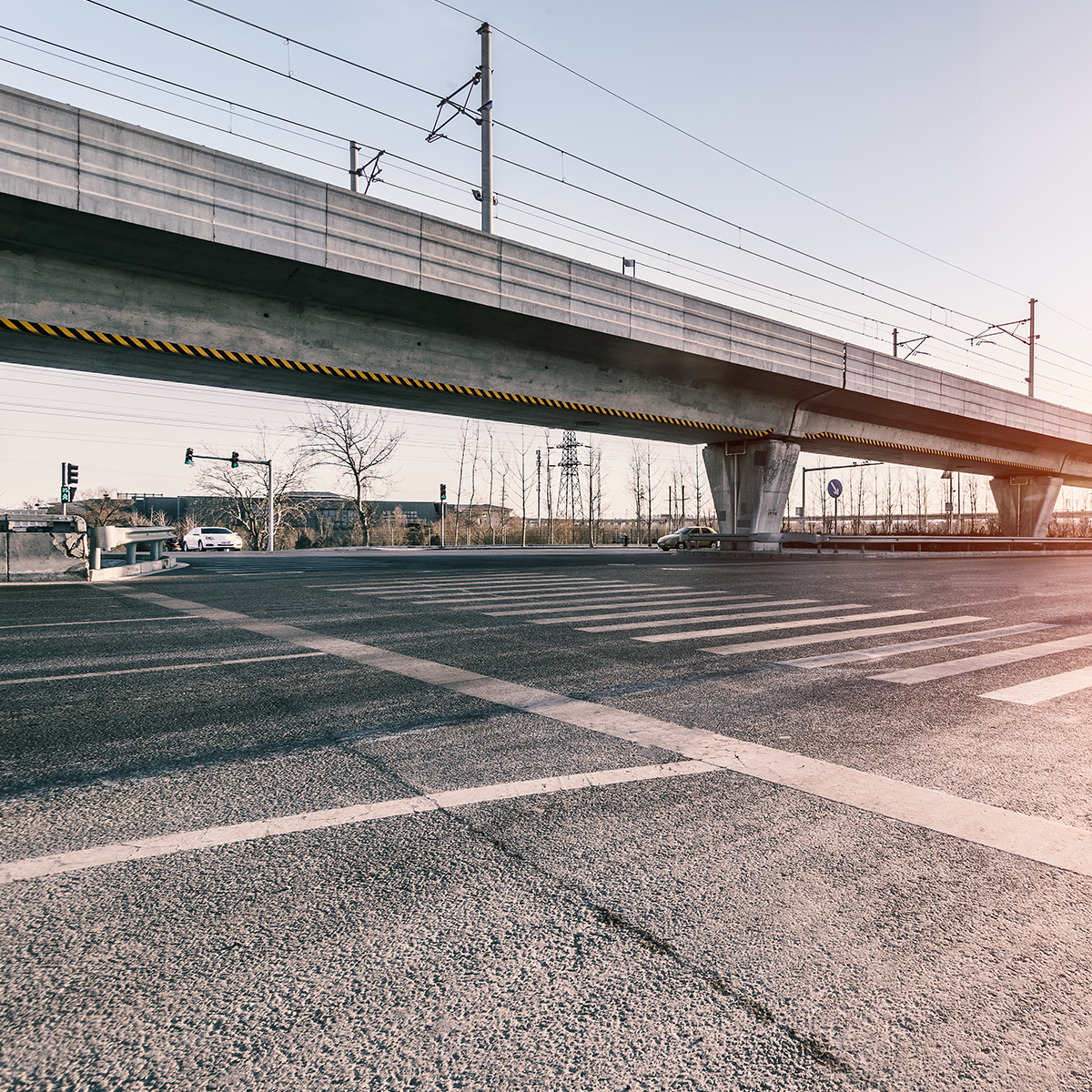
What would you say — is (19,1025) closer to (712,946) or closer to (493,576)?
(712,946)

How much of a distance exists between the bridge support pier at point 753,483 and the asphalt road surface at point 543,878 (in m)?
23.0

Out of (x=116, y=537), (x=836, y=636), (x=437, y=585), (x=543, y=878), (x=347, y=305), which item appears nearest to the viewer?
(x=543, y=878)

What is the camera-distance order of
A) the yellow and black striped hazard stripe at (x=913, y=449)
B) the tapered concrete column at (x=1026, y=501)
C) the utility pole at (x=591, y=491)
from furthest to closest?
Result: 1. the utility pole at (x=591, y=491)
2. the tapered concrete column at (x=1026, y=501)
3. the yellow and black striped hazard stripe at (x=913, y=449)

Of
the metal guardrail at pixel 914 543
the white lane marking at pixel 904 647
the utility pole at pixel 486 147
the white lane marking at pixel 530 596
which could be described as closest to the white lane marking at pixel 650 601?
the white lane marking at pixel 530 596

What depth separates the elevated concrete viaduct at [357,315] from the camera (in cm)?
1245

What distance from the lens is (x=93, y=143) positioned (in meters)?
12.0

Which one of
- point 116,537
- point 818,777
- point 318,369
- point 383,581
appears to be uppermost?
point 318,369

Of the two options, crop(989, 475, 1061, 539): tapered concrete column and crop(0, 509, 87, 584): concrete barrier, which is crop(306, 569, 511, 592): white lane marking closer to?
crop(0, 509, 87, 584): concrete barrier

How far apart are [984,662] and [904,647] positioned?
2.57ft

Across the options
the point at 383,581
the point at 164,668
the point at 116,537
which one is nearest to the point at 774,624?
the point at 164,668

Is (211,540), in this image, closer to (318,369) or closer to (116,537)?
(116,537)

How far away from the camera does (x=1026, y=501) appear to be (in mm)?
44688

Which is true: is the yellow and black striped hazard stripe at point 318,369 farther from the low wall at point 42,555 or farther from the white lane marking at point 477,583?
the white lane marking at point 477,583

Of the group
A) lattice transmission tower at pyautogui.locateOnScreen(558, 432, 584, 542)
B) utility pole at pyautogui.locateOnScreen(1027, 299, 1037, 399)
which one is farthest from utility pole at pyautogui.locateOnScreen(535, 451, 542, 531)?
utility pole at pyautogui.locateOnScreen(1027, 299, 1037, 399)
